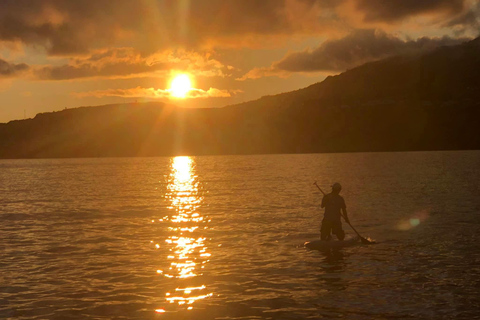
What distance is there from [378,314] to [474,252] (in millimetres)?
9697

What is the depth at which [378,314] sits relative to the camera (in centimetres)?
1481

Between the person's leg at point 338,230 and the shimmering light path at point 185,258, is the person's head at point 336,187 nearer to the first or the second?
the person's leg at point 338,230

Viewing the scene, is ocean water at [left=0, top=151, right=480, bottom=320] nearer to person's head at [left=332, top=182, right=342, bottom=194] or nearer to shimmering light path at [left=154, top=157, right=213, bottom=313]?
shimmering light path at [left=154, top=157, right=213, bottom=313]

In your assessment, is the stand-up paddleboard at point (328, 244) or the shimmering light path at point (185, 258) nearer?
the shimmering light path at point (185, 258)

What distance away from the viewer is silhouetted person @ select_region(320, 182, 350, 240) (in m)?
23.4

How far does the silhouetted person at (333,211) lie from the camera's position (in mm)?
23422

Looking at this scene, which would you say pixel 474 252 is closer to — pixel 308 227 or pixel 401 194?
pixel 308 227

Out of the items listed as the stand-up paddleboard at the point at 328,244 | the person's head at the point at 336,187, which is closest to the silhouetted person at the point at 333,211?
the person's head at the point at 336,187

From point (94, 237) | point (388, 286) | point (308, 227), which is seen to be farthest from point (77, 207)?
point (388, 286)

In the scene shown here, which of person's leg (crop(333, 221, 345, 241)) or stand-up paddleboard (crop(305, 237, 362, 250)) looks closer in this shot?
stand-up paddleboard (crop(305, 237, 362, 250))

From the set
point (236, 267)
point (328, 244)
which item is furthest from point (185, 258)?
point (328, 244)

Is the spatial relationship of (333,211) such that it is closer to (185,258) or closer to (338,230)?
(338,230)

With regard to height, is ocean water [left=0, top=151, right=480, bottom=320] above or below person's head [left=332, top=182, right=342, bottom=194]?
below

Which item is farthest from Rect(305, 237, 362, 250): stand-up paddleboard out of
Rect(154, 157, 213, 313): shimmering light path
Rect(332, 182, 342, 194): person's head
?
Rect(154, 157, 213, 313): shimmering light path
